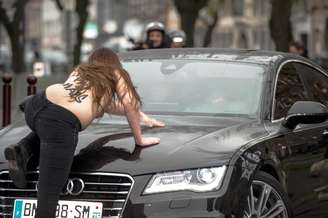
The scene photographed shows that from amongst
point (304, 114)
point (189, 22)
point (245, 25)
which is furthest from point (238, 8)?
point (304, 114)

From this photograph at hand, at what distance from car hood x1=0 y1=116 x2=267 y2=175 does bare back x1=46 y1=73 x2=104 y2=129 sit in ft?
0.68

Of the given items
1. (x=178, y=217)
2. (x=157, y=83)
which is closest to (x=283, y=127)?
(x=157, y=83)

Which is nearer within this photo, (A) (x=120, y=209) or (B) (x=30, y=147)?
(A) (x=120, y=209)

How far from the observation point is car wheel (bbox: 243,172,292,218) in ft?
16.6

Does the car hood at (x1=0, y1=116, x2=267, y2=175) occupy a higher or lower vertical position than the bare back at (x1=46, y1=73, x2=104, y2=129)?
lower

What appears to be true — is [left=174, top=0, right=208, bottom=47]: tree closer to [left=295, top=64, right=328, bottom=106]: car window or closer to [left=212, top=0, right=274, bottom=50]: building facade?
[left=295, top=64, right=328, bottom=106]: car window

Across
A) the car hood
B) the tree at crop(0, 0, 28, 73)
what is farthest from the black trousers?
the tree at crop(0, 0, 28, 73)

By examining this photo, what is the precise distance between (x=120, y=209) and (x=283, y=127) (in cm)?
155

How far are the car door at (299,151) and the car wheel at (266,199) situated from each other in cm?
18

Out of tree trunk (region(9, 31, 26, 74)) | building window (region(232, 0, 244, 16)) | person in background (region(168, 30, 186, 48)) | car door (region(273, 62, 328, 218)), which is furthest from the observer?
building window (region(232, 0, 244, 16))

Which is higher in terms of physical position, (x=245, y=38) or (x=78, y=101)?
(x=78, y=101)

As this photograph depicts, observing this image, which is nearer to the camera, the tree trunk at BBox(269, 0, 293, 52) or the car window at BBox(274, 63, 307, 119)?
the car window at BBox(274, 63, 307, 119)

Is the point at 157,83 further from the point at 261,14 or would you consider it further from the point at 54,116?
the point at 261,14

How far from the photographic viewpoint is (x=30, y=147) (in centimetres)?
501
